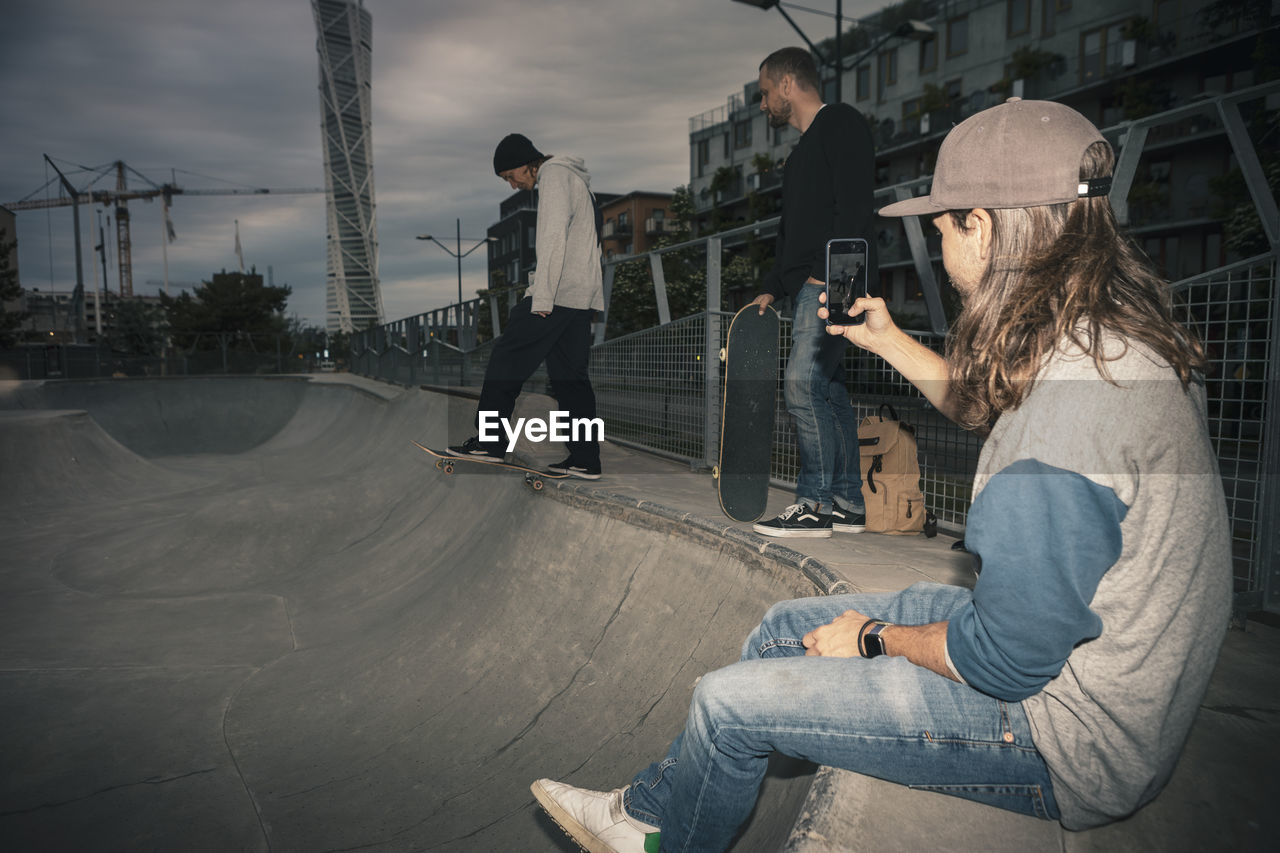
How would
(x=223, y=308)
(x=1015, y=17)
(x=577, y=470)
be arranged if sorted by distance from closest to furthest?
(x=577, y=470) → (x=1015, y=17) → (x=223, y=308)

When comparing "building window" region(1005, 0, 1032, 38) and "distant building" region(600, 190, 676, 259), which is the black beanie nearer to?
"building window" region(1005, 0, 1032, 38)

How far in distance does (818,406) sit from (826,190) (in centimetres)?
110

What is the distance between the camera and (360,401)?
1564 cm

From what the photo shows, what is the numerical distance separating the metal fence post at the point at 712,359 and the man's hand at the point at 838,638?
445 cm

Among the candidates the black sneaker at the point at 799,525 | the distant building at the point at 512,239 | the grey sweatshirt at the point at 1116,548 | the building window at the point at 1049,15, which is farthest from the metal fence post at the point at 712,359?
the distant building at the point at 512,239

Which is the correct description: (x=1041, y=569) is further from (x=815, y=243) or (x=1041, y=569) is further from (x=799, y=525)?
(x=815, y=243)

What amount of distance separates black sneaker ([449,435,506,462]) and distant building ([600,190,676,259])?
6006cm

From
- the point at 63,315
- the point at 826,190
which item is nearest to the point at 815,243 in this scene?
the point at 826,190

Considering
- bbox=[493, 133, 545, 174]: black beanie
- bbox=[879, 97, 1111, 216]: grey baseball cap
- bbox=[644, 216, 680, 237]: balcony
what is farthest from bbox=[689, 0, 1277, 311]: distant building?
bbox=[879, 97, 1111, 216]: grey baseball cap

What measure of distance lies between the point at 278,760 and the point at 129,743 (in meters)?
0.83

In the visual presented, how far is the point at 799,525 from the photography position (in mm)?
3902

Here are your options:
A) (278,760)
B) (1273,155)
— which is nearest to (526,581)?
(278,760)

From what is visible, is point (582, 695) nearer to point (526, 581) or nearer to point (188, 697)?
point (526, 581)

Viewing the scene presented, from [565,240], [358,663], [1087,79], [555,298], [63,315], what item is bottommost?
[358,663]
